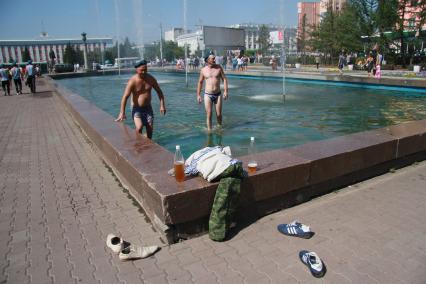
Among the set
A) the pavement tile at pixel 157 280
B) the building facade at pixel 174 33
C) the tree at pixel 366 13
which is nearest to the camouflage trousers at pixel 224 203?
the pavement tile at pixel 157 280

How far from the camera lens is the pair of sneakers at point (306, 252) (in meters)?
2.97

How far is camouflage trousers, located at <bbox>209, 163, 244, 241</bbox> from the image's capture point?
11.6 ft

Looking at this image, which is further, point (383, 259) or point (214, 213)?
point (214, 213)

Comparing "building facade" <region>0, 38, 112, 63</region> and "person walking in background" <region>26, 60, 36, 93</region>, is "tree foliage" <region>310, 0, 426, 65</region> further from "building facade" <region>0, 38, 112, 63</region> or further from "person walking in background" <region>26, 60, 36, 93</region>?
"building facade" <region>0, 38, 112, 63</region>

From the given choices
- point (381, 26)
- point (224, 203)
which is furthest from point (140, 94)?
point (381, 26)

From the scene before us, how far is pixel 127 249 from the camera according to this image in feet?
10.7

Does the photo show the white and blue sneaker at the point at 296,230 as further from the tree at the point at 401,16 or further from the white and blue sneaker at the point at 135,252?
the tree at the point at 401,16

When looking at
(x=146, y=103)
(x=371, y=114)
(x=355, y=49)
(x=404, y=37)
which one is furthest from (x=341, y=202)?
(x=355, y=49)

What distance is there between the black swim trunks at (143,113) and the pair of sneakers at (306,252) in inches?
143

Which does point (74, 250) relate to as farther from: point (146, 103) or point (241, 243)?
point (146, 103)

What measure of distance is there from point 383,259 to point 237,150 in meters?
3.92

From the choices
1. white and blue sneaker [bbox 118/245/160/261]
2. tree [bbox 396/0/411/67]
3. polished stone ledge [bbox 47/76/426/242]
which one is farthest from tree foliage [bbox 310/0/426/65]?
white and blue sneaker [bbox 118/245/160/261]

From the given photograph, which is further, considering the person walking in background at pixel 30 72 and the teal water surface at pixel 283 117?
the person walking in background at pixel 30 72

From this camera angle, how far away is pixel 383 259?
319 cm
